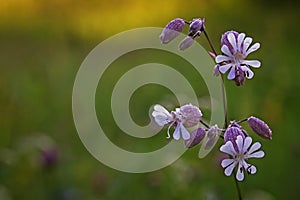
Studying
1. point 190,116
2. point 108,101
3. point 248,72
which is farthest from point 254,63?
point 108,101

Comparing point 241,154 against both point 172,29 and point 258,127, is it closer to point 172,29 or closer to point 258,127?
point 258,127

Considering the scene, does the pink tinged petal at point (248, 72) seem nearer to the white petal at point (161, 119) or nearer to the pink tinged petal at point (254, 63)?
the pink tinged petal at point (254, 63)

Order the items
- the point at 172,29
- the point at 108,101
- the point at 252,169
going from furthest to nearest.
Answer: the point at 108,101
the point at 172,29
the point at 252,169

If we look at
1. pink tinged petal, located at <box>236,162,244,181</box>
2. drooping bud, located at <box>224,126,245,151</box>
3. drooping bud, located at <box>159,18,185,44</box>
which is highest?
drooping bud, located at <box>159,18,185,44</box>

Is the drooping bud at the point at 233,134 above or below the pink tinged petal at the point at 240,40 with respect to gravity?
below

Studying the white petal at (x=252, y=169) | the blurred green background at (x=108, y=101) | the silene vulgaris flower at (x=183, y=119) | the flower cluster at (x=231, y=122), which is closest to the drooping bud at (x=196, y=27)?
the flower cluster at (x=231, y=122)

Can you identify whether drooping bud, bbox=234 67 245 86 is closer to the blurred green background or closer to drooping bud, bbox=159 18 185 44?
drooping bud, bbox=159 18 185 44

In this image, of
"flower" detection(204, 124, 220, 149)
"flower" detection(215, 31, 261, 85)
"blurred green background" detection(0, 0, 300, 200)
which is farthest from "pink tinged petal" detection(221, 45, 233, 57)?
"blurred green background" detection(0, 0, 300, 200)
